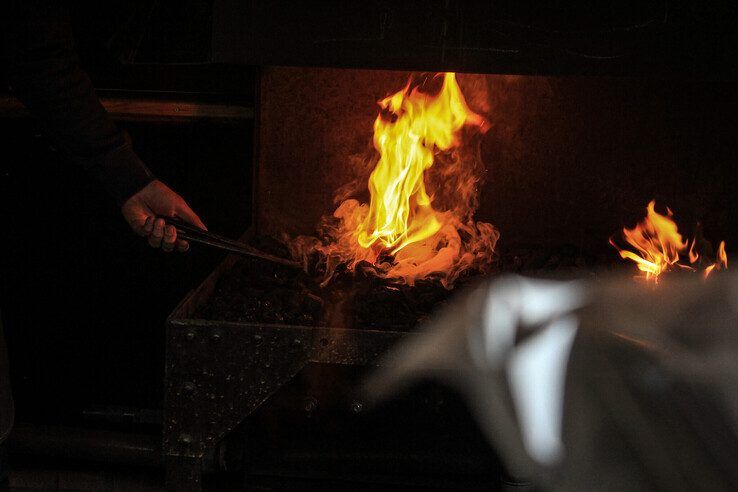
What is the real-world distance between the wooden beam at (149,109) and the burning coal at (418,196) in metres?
0.61

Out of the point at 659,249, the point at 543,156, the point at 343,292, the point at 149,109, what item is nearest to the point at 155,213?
the point at 343,292

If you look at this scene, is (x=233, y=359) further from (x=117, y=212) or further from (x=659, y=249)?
(x=659, y=249)

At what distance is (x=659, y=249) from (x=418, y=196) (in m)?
0.86

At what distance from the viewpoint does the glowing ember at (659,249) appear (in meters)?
2.41

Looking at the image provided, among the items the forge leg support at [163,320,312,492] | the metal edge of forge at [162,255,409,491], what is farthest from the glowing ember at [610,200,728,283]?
the forge leg support at [163,320,312,492]

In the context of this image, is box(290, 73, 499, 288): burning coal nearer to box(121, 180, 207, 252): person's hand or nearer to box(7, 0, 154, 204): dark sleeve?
box(121, 180, 207, 252): person's hand

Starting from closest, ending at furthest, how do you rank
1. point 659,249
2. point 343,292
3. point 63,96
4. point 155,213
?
point 63,96, point 155,213, point 343,292, point 659,249

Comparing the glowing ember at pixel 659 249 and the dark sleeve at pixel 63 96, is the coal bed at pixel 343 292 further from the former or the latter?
the dark sleeve at pixel 63 96

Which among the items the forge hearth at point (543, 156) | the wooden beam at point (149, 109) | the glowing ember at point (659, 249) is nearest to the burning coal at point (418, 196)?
the forge hearth at point (543, 156)

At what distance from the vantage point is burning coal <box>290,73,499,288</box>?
2.56 m

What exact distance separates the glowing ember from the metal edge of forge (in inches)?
38.5

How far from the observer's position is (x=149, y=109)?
113 inches

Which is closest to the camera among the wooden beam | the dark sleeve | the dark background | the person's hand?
the dark sleeve

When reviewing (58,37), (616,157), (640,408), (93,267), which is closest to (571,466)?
(640,408)
